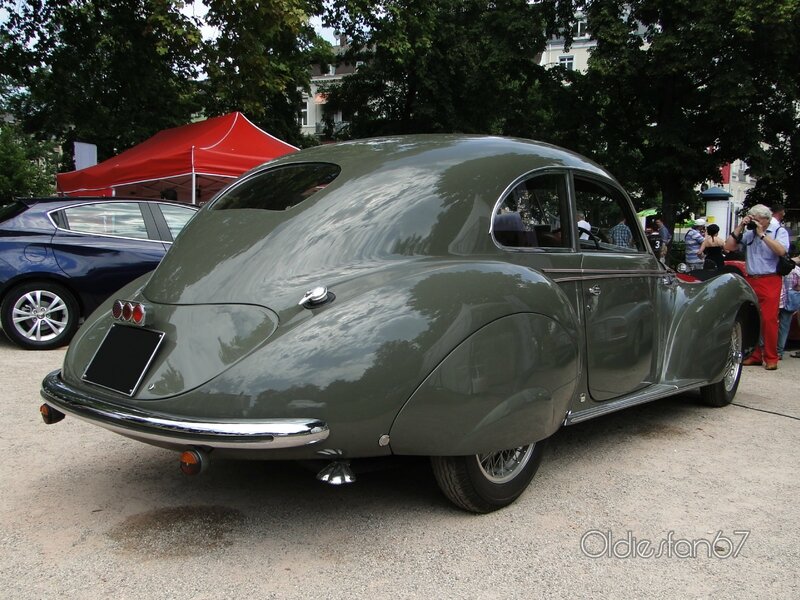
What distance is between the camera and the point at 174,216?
24.7 ft

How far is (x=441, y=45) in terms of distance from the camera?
2206 cm

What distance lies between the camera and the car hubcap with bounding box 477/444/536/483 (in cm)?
308

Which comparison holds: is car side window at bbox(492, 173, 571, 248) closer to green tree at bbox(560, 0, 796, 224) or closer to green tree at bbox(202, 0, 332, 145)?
green tree at bbox(202, 0, 332, 145)

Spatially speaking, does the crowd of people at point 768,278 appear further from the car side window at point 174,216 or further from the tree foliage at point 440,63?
the tree foliage at point 440,63

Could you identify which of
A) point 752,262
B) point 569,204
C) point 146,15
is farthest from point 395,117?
point 569,204

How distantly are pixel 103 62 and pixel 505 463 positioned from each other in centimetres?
1665

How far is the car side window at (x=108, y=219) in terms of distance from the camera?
6.97 metres

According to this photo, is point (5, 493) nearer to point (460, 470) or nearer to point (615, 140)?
point (460, 470)

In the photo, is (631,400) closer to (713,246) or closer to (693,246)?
(713,246)

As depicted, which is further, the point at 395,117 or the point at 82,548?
the point at 395,117

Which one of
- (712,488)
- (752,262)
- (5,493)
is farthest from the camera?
(752,262)

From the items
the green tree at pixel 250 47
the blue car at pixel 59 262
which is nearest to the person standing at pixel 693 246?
the green tree at pixel 250 47

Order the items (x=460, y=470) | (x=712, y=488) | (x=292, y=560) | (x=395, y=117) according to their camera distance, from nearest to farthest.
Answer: (x=292, y=560)
(x=460, y=470)
(x=712, y=488)
(x=395, y=117)

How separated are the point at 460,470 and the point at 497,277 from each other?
851 millimetres
